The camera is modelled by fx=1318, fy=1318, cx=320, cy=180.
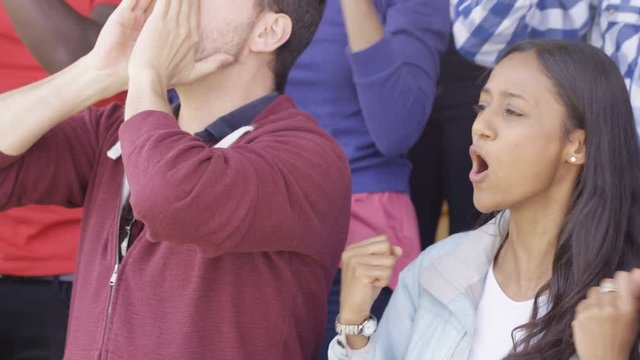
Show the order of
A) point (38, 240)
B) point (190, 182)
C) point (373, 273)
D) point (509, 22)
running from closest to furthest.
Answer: point (190, 182) → point (373, 273) → point (509, 22) → point (38, 240)

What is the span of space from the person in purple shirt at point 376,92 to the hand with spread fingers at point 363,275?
0.58 metres

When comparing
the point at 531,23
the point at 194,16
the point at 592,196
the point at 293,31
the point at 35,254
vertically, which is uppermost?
the point at 194,16

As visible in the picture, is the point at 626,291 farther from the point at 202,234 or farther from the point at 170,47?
the point at 170,47

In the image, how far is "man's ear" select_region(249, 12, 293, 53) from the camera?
8.91 feet

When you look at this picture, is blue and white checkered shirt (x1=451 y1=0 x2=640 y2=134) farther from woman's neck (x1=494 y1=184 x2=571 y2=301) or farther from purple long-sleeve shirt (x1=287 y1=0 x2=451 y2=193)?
woman's neck (x1=494 y1=184 x2=571 y2=301)

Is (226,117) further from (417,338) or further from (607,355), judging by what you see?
(607,355)

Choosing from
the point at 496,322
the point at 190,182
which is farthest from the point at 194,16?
the point at 496,322

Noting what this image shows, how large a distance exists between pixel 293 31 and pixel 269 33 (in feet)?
0.22

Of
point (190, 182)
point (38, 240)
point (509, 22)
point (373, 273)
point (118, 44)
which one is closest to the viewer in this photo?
point (190, 182)

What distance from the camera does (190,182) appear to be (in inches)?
89.6

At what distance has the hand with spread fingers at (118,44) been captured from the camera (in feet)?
8.77

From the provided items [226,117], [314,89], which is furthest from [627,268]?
[314,89]

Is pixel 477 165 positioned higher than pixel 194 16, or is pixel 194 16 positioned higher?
pixel 194 16

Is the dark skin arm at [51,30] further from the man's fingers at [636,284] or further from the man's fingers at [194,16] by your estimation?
the man's fingers at [636,284]
